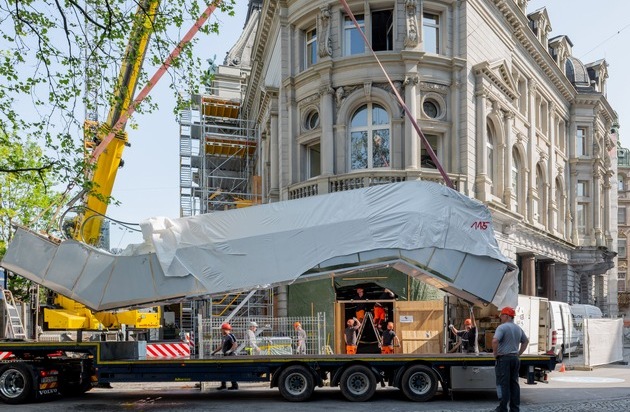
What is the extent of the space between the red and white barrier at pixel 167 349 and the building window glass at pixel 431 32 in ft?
46.9

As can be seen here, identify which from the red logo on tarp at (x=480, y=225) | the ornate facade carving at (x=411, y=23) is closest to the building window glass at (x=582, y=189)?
the ornate facade carving at (x=411, y=23)

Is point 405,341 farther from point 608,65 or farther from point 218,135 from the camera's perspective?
point 608,65

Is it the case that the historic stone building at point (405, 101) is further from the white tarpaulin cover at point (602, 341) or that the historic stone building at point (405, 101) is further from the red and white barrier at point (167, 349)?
the red and white barrier at point (167, 349)

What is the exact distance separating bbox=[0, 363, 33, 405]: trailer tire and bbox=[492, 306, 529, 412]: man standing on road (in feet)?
31.7

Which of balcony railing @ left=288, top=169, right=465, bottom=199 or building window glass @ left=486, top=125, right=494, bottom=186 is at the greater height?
building window glass @ left=486, top=125, right=494, bottom=186

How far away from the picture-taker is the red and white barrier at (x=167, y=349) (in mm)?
19141

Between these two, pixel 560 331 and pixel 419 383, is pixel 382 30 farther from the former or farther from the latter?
pixel 419 383

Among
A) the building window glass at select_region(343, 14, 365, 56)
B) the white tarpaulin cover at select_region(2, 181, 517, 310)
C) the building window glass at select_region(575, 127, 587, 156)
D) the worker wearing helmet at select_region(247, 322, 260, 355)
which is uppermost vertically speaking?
the building window glass at select_region(343, 14, 365, 56)

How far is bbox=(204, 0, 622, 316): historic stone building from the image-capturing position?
26.4 meters

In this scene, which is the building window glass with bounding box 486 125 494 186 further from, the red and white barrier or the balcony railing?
the red and white barrier

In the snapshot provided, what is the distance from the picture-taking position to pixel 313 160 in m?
29.3

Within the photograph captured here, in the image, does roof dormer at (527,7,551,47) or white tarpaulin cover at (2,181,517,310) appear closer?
white tarpaulin cover at (2,181,517,310)

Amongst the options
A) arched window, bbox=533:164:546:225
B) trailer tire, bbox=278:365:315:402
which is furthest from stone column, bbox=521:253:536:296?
trailer tire, bbox=278:365:315:402

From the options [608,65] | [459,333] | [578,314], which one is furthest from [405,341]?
[608,65]
